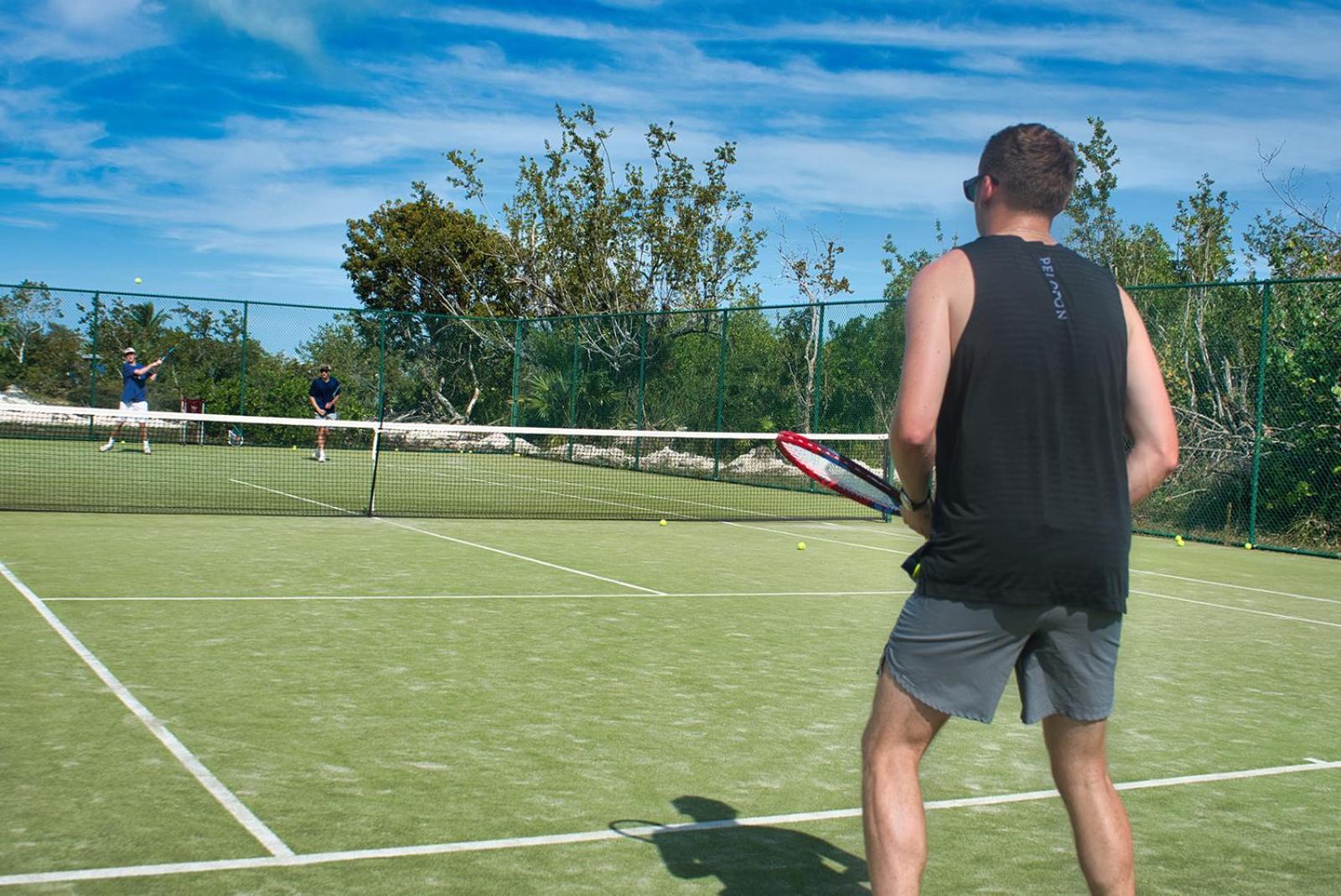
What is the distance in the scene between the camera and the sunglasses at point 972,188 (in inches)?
110

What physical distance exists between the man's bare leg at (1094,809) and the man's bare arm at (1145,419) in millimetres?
511

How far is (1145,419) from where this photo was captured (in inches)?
110

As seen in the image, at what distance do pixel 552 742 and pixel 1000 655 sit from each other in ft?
8.01

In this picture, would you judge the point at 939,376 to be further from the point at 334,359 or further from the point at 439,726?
the point at 334,359

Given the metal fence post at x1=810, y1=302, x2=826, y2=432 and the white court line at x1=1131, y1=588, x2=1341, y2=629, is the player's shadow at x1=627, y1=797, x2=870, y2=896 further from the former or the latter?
the metal fence post at x1=810, y1=302, x2=826, y2=432

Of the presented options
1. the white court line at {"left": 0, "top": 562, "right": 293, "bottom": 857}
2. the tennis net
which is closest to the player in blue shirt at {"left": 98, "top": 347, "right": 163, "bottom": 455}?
the tennis net

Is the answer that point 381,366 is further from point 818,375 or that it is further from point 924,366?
point 924,366

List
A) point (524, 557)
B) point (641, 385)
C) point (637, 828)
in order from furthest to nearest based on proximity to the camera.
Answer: point (641, 385), point (524, 557), point (637, 828)

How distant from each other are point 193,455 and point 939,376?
20732 mm

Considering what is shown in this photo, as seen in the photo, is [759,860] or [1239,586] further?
[1239,586]

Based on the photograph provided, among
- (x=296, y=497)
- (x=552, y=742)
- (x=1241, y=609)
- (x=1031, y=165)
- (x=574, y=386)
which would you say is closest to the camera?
(x=1031, y=165)

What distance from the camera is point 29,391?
2345 cm

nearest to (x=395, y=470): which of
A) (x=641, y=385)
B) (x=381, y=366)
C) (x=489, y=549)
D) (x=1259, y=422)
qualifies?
(x=381, y=366)

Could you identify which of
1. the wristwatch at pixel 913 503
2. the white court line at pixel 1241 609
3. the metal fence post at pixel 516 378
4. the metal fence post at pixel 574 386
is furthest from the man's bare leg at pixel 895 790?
the metal fence post at pixel 516 378
